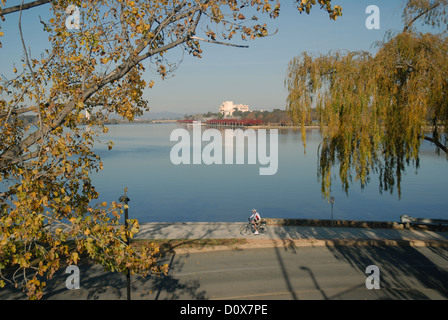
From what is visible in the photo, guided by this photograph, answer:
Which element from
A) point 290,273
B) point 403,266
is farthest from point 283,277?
point 403,266

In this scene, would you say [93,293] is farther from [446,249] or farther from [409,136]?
[446,249]

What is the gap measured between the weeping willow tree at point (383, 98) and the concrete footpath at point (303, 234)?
11.7 ft

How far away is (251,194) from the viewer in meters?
40.6

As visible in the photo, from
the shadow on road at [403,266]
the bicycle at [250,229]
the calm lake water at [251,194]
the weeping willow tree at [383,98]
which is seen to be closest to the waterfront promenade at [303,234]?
the bicycle at [250,229]

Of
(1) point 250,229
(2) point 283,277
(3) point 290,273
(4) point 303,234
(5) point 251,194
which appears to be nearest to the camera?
(2) point 283,277

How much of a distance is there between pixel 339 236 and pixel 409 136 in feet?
23.0

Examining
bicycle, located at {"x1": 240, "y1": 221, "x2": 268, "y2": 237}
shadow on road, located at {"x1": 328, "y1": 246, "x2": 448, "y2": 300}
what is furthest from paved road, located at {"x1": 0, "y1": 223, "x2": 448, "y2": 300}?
bicycle, located at {"x1": 240, "y1": 221, "x2": 268, "y2": 237}

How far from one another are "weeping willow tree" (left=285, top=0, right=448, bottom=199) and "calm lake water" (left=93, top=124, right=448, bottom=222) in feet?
54.1

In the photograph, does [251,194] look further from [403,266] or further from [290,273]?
[290,273]

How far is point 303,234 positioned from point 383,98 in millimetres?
8320

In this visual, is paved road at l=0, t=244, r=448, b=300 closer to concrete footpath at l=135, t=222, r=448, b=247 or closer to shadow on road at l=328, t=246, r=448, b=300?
shadow on road at l=328, t=246, r=448, b=300

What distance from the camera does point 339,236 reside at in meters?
18.8

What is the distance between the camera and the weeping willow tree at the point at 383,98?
1349cm

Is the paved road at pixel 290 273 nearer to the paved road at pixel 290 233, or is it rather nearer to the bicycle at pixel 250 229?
the paved road at pixel 290 233
